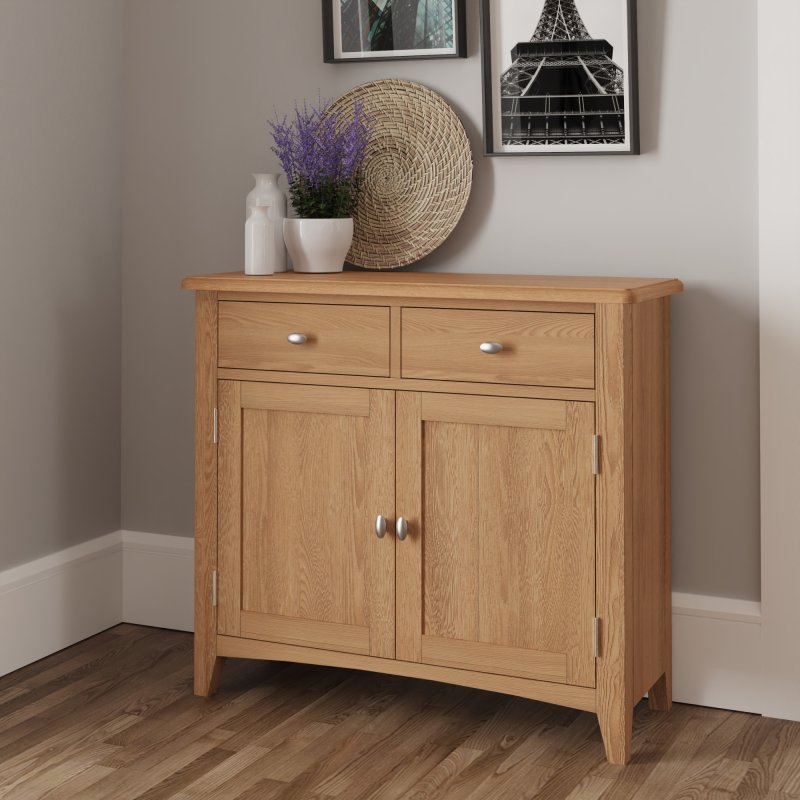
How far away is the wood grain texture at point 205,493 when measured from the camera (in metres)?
2.67

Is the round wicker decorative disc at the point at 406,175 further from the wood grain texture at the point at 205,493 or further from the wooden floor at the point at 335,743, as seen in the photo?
the wooden floor at the point at 335,743

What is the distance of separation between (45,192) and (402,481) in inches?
47.6

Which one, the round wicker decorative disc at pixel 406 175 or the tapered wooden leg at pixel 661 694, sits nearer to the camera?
the tapered wooden leg at pixel 661 694

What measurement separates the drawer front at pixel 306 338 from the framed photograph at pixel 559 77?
573 millimetres

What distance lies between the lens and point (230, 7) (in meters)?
3.04

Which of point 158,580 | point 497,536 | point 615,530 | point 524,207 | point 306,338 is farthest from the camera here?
point 158,580

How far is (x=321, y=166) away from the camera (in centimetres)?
269

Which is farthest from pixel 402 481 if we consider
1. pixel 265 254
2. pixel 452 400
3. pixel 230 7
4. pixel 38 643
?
pixel 230 7

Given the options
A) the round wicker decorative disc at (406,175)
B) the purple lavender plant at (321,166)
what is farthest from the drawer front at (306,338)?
the round wicker decorative disc at (406,175)

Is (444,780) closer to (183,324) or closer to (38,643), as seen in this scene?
(38,643)

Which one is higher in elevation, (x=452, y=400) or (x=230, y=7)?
(x=230, y=7)

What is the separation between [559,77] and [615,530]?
1048 millimetres

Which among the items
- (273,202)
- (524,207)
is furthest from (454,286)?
(273,202)

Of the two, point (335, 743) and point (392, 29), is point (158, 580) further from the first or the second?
point (392, 29)
